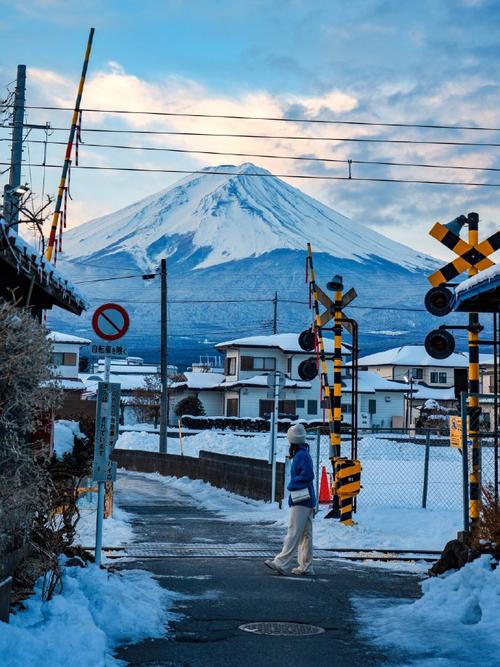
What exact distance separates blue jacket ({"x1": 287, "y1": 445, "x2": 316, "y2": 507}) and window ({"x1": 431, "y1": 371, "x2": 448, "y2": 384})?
277 feet

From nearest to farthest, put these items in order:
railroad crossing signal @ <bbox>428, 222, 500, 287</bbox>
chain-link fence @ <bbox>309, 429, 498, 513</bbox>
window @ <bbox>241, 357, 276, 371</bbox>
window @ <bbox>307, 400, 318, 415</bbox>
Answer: railroad crossing signal @ <bbox>428, 222, 500, 287</bbox>
chain-link fence @ <bbox>309, 429, 498, 513</bbox>
window @ <bbox>241, 357, 276, 371</bbox>
window @ <bbox>307, 400, 318, 415</bbox>

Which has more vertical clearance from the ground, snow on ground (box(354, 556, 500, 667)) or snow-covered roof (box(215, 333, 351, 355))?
snow-covered roof (box(215, 333, 351, 355))

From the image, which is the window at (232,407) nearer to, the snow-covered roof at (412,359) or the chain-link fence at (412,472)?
the chain-link fence at (412,472)

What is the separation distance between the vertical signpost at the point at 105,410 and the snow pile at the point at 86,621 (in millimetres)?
1139

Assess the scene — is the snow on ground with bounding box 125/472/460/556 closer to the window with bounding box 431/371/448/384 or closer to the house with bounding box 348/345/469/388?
the house with bounding box 348/345/469/388

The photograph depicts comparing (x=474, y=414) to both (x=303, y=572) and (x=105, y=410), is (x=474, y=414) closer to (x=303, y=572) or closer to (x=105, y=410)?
(x=303, y=572)

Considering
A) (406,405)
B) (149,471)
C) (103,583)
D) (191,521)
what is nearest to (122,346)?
(103,583)

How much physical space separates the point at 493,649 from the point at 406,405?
77.8 metres

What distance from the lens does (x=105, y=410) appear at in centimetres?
1096

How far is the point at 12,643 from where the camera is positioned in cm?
602

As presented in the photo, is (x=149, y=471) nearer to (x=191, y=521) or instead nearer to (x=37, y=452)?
(x=191, y=521)

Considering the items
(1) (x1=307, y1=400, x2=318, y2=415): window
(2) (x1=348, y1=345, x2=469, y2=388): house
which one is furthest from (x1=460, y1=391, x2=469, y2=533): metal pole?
(2) (x1=348, y1=345, x2=469, y2=388): house

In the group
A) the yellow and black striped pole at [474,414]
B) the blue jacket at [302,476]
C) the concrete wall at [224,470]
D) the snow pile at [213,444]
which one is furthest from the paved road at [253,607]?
the snow pile at [213,444]

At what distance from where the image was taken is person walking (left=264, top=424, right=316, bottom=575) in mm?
11602
